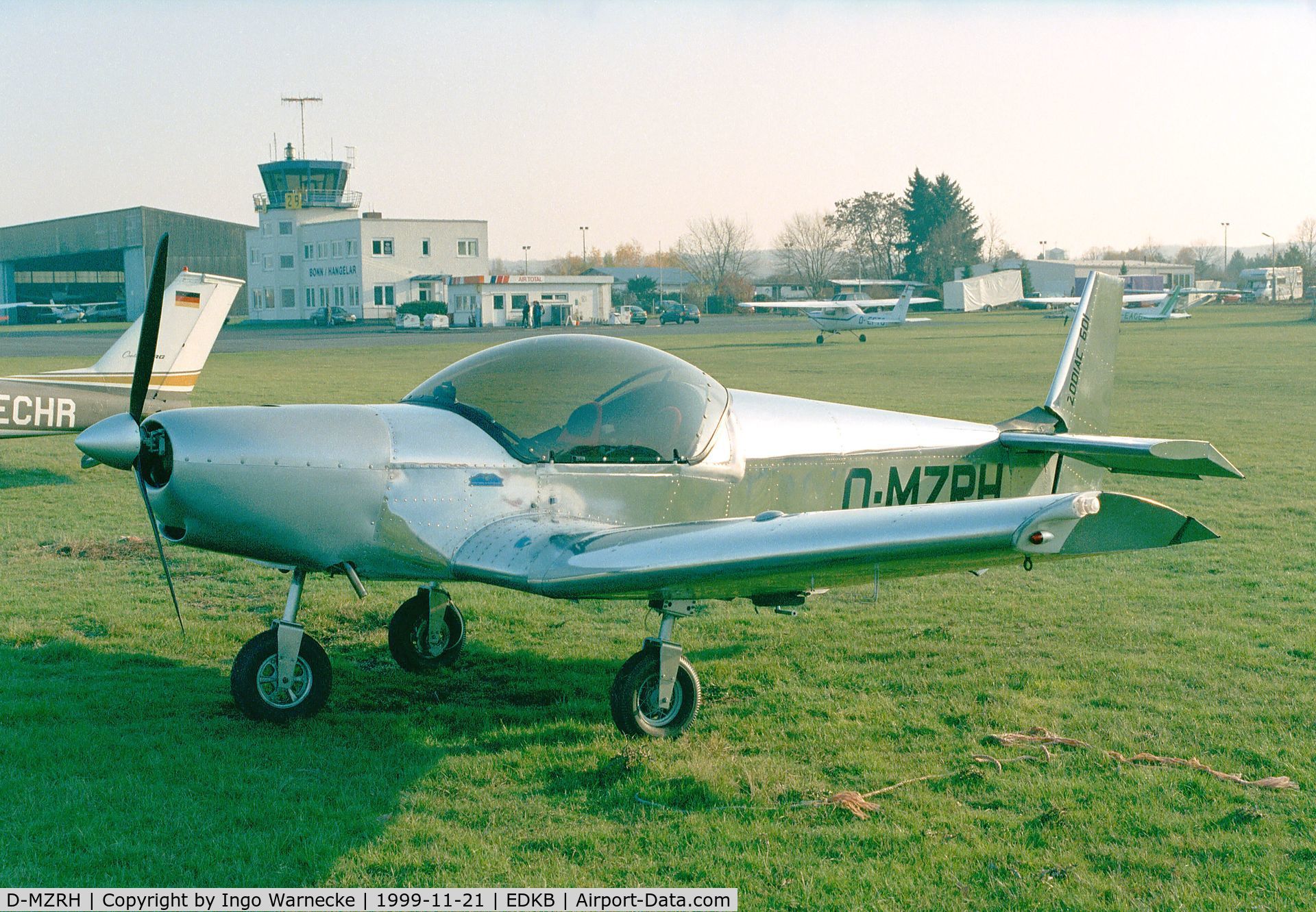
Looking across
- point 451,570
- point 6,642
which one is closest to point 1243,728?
point 451,570

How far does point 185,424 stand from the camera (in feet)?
18.4

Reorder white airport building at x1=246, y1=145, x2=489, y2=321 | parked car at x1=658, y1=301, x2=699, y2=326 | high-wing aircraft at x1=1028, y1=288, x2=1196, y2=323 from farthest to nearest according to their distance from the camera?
1. white airport building at x1=246, y1=145, x2=489, y2=321
2. parked car at x1=658, y1=301, x2=699, y2=326
3. high-wing aircraft at x1=1028, y1=288, x2=1196, y2=323

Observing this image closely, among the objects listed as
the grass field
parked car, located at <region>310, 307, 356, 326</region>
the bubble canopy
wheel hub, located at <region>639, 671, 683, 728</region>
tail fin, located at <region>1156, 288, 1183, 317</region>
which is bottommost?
the grass field

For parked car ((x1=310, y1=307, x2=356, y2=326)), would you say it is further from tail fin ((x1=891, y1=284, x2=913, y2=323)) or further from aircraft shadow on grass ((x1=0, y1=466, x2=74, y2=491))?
aircraft shadow on grass ((x1=0, y1=466, x2=74, y2=491))

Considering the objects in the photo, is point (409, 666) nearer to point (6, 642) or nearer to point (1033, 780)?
point (6, 642)

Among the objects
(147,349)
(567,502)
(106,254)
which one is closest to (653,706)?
(567,502)

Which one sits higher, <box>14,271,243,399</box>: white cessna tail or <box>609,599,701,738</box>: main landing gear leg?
<box>14,271,243,399</box>: white cessna tail

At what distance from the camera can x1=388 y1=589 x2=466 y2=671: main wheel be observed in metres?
7.06

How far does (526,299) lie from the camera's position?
82.0 meters

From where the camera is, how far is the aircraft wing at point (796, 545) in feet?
14.4

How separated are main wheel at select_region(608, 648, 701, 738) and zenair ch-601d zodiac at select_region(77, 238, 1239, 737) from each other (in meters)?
0.01

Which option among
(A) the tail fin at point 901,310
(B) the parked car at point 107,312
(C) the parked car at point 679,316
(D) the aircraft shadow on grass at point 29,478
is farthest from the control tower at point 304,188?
(D) the aircraft shadow on grass at point 29,478

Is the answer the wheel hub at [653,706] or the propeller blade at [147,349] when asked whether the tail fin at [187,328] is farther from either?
the wheel hub at [653,706]

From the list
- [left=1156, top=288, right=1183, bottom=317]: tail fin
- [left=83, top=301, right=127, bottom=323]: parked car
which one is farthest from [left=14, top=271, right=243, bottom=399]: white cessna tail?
[left=83, top=301, right=127, bottom=323]: parked car
